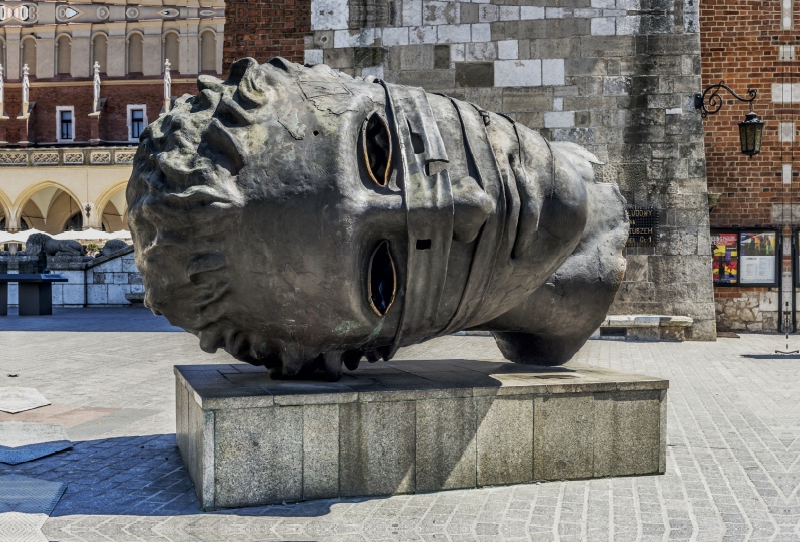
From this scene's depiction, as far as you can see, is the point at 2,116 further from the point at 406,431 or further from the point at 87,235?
the point at 406,431

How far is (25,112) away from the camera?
→ 49969 millimetres

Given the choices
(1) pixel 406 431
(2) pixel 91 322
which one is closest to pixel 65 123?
(2) pixel 91 322

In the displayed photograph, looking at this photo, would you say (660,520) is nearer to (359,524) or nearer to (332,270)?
(359,524)

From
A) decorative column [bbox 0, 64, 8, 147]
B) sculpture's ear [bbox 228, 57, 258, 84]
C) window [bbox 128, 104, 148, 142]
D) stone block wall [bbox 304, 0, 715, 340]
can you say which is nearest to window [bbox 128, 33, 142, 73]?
window [bbox 128, 104, 148, 142]

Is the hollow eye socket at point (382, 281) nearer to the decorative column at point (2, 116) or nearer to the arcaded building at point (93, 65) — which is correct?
the arcaded building at point (93, 65)

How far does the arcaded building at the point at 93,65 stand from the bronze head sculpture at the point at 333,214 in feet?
153

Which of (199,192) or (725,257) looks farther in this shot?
(725,257)

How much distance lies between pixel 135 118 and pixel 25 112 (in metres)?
6.23

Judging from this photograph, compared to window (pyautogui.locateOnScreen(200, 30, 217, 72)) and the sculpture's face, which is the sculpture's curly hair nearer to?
the sculpture's face

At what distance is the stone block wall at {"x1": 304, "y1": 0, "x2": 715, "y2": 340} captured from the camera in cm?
1284

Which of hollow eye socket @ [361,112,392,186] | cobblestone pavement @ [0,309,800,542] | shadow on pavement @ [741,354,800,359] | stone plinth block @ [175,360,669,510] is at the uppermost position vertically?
hollow eye socket @ [361,112,392,186]

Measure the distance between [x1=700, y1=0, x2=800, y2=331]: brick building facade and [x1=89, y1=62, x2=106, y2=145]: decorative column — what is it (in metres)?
40.7

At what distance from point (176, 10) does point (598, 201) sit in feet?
164

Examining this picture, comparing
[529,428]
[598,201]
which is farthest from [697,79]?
[529,428]
